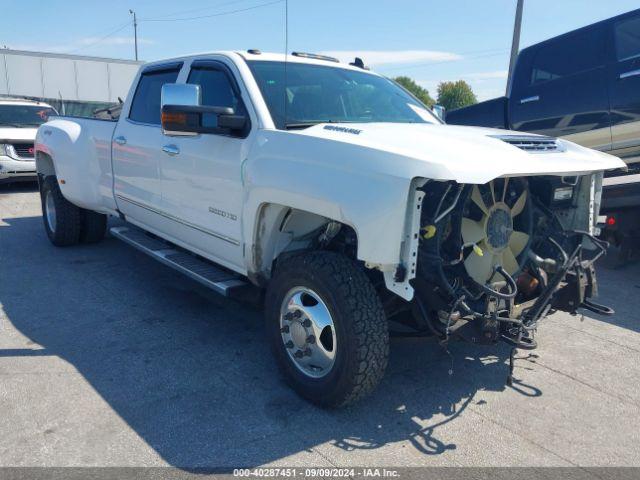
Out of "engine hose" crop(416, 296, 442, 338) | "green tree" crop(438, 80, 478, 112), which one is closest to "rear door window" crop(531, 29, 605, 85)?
"engine hose" crop(416, 296, 442, 338)

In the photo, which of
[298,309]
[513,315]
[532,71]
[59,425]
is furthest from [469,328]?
[532,71]

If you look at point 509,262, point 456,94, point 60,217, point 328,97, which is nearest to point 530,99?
point 328,97

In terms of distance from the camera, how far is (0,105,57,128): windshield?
11896 mm

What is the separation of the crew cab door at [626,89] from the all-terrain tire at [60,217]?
622cm

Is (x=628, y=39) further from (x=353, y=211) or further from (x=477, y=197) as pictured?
(x=353, y=211)

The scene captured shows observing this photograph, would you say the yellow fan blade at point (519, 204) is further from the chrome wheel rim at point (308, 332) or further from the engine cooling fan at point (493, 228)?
the chrome wheel rim at point (308, 332)

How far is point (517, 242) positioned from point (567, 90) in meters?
3.97

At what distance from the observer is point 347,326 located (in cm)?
298

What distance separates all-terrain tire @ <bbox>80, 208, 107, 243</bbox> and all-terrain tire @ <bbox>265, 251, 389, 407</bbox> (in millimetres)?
4389

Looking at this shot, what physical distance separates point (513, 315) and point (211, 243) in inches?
85.9

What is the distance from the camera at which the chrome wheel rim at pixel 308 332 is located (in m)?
3.21

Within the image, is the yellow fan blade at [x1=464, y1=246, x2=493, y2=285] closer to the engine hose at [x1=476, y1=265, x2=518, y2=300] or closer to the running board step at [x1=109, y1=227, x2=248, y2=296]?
the engine hose at [x1=476, y1=265, x2=518, y2=300]

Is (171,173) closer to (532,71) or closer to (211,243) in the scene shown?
(211,243)

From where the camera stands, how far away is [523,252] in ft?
11.5
